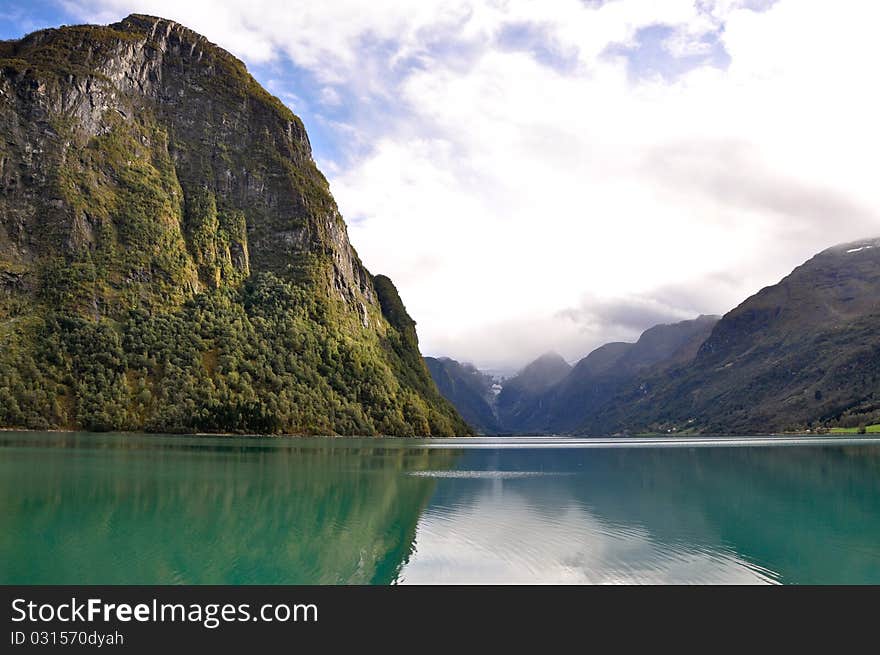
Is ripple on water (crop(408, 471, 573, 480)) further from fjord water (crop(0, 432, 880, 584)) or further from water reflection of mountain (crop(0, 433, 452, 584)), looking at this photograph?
water reflection of mountain (crop(0, 433, 452, 584))

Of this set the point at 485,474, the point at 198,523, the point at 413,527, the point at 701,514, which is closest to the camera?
the point at 198,523

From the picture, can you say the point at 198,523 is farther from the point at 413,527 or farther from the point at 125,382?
A: the point at 125,382

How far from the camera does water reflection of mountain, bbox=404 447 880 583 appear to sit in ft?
111

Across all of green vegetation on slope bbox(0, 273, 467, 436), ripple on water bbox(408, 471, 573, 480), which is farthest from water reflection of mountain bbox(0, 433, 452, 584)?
green vegetation on slope bbox(0, 273, 467, 436)

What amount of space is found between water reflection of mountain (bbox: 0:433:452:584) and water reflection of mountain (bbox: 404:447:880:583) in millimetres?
3752

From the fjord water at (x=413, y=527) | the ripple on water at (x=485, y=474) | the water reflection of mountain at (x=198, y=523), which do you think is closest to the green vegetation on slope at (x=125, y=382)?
the fjord water at (x=413, y=527)

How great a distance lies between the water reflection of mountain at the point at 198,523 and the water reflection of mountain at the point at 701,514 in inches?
148

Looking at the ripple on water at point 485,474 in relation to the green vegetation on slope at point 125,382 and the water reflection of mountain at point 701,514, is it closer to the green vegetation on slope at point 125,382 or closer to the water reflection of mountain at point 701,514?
the water reflection of mountain at point 701,514

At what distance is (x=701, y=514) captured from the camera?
48.5 m

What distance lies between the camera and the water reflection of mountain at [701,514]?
3384cm

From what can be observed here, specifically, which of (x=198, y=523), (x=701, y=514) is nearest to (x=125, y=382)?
(x=198, y=523)

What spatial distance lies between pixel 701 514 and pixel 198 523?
34.4m
